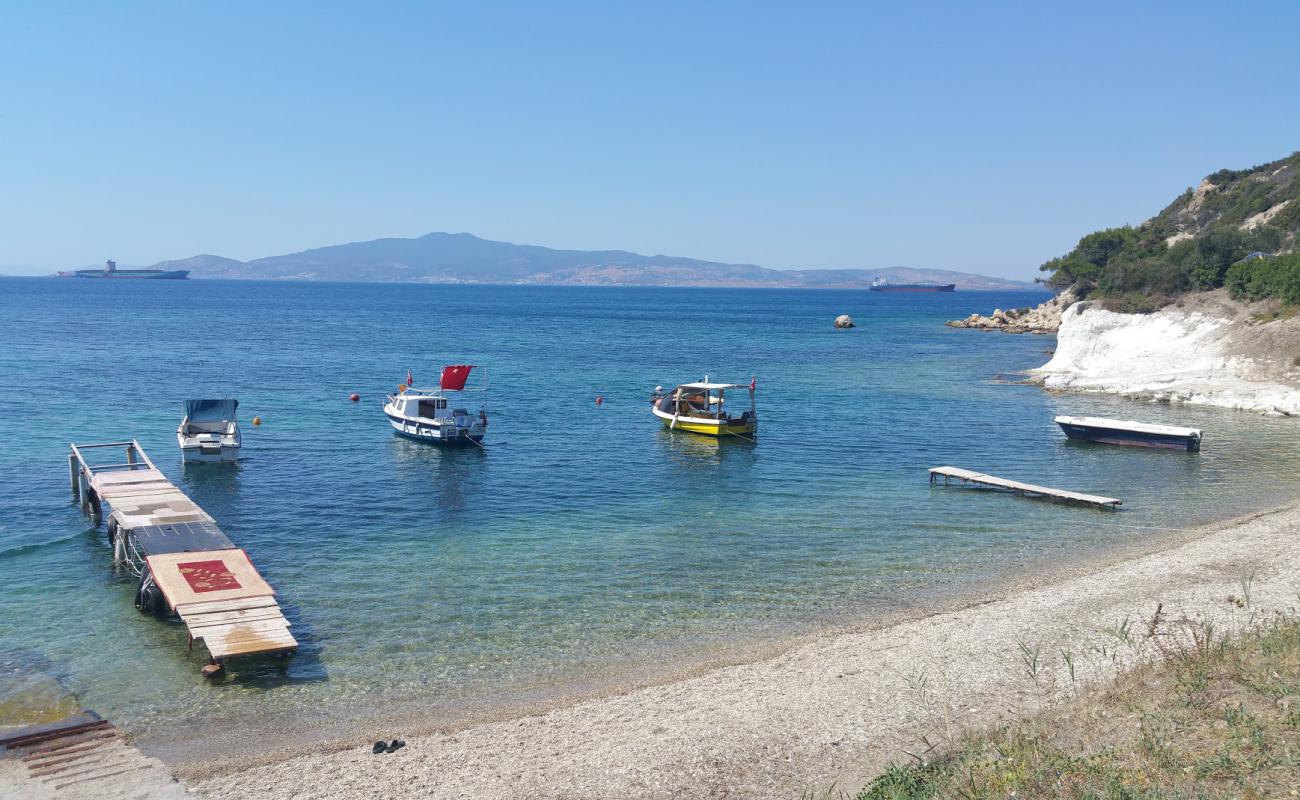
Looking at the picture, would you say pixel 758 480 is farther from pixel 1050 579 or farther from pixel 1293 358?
pixel 1293 358

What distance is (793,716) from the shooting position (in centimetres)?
1769

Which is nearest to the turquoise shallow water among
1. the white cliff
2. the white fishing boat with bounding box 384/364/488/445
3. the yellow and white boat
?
the white fishing boat with bounding box 384/364/488/445

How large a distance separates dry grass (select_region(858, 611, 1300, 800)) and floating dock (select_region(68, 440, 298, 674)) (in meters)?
13.4

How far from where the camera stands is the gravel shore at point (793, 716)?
15.5 m

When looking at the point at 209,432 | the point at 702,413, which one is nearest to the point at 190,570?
the point at 209,432

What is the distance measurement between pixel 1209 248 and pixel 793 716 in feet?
222

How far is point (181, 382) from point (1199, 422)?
6225 centimetres

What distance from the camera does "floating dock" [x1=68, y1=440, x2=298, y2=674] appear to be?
20484mm

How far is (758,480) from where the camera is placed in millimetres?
40219

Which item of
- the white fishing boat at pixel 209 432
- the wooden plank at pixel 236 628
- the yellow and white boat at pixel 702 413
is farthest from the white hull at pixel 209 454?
the yellow and white boat at pixel 702 413

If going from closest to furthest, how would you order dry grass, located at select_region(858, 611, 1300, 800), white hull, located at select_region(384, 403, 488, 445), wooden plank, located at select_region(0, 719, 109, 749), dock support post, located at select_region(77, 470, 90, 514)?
dry grass, located at select_region(858, 611, 1300, 800) → wooden plank, located at select_region(0, 719, 109, 749) → dock support post, located at select_region(77, 470, 90, 514) → white hull, located at select_region(384, 403, 488, 445)

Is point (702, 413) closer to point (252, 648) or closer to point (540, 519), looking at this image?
point (540, 519)

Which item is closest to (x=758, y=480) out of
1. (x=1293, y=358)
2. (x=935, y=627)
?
(x=935, y=627)

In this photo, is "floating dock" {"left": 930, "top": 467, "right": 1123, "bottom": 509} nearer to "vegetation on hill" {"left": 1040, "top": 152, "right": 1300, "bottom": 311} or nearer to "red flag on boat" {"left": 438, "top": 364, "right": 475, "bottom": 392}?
"red flag on boat" {"left": 438, "top": 364, "right": 475, "bottom": 392}
